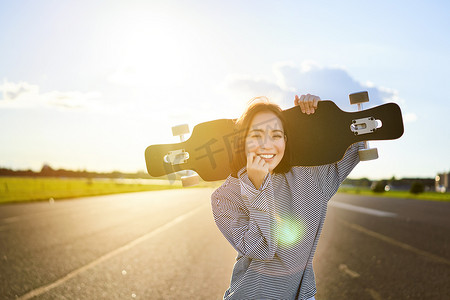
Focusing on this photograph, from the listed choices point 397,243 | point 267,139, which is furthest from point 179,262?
point 267,139

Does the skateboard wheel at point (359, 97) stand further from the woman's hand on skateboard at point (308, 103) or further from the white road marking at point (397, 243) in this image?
the white road marking at point (397, 243)

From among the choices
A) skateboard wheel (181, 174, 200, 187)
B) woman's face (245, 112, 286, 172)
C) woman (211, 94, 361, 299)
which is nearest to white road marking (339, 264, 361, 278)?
woman (211, 94, 361, 299)

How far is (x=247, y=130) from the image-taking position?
2.09 m

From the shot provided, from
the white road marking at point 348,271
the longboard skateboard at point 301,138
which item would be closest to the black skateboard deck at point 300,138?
the longboard skateboard at point 301,138

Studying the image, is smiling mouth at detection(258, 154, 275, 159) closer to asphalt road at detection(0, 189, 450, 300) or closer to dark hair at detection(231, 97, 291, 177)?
dark hair at detection(231, 97, 291, 177)

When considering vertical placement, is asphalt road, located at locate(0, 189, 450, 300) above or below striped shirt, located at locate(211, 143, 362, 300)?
below

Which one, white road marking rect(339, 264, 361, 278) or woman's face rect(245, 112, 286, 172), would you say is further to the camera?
white road marking rect(339, 264, 361, 278)

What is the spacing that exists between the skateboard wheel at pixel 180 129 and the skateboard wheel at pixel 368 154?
83 cm

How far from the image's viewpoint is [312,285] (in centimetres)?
230

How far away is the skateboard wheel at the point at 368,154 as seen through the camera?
2152mm

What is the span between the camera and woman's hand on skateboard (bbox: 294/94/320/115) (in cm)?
209

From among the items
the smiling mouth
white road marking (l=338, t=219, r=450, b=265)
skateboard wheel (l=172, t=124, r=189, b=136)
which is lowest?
white road marking (l=338, t=219, r=450, b=265)

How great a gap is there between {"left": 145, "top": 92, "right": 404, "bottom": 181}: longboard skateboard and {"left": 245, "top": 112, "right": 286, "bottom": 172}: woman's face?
62 mm

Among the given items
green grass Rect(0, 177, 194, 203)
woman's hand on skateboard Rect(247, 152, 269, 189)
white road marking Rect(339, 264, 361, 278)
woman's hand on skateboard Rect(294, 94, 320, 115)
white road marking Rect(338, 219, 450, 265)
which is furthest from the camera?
green grass Rect(0, 177, 194, 203)
